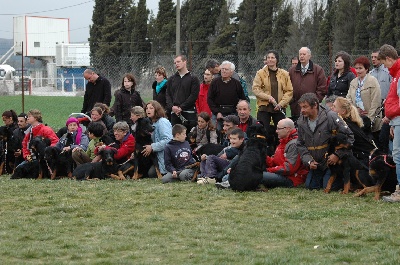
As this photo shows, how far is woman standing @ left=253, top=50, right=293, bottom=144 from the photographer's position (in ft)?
37.3

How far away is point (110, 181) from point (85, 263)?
5526mm

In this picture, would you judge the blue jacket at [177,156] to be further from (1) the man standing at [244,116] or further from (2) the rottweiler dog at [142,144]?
(1) the man standing at [244,116]

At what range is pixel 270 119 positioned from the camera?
11.6 metres

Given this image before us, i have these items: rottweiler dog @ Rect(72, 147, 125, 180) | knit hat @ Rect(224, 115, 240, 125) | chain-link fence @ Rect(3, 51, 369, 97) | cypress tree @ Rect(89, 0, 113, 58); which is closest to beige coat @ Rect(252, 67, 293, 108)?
knit hat @ Rect(224, 115, 240, 125)

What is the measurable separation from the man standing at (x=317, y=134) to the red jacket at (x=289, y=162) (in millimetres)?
193

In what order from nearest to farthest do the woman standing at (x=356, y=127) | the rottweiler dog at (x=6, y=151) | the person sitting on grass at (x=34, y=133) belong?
the woman standing at (x=356, y=127), the person sitting on grass at (x=34, y=133), the rottweiler dog at (x=6, y=151)

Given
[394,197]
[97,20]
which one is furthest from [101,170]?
[97,20]

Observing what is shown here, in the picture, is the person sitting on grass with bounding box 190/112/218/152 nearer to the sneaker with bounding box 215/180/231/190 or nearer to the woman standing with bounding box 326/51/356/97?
the sneaker with bounding box 215/180/231/190

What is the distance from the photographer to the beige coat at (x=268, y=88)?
11.4 m

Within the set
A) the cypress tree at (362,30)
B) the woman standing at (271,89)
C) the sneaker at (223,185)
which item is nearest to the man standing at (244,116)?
the woman standing at (271,89)

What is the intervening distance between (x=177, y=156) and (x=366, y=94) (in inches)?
121

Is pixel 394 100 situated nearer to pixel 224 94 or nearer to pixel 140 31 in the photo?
pixel 224 94

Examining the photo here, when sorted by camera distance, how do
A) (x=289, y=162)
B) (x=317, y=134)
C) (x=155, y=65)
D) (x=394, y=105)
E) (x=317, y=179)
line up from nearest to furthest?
1. (x=394, y=105)
2. (x=317, y=134)
3. (x=317, y=179)
4. (x=289, y=162)
5. (x=155, y=65)

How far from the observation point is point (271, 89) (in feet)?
37.7
